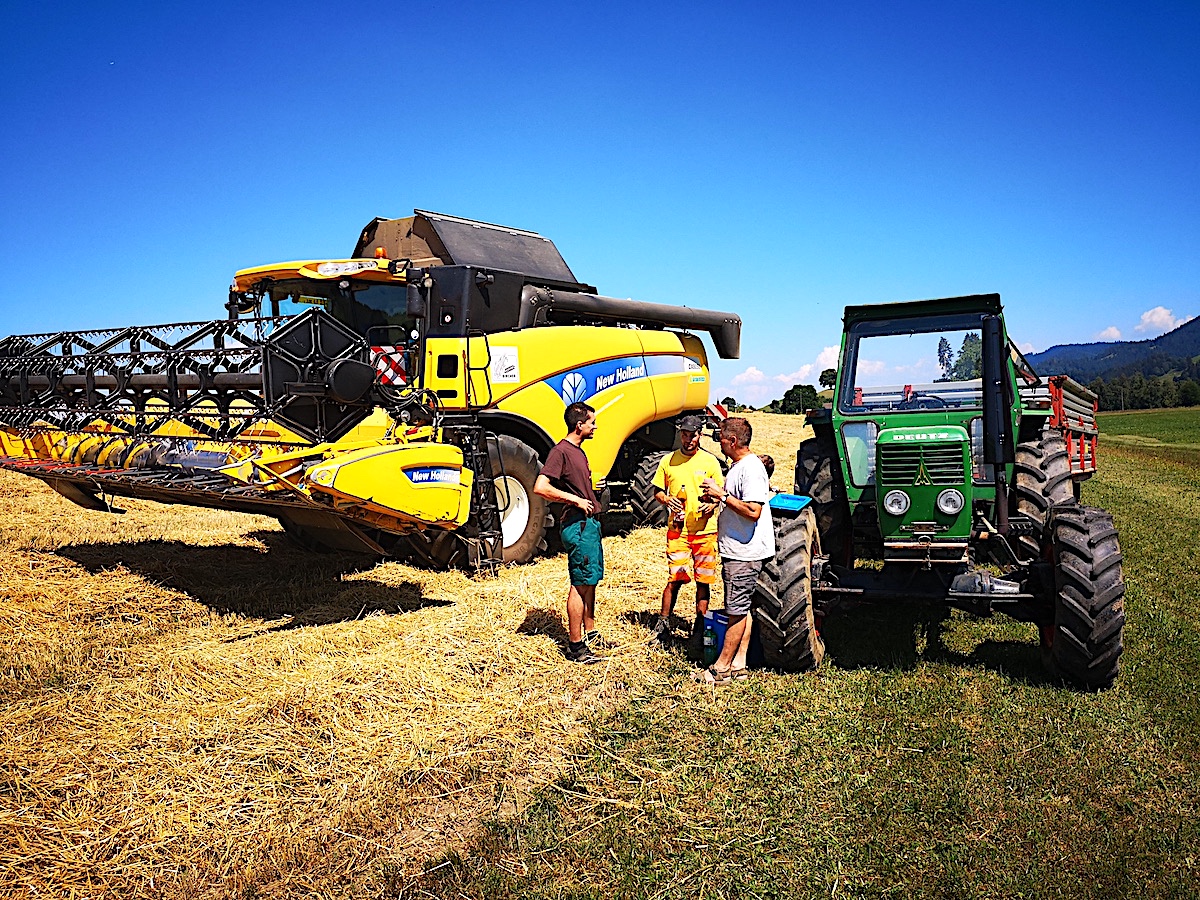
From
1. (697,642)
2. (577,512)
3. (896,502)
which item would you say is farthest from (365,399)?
(896,502)

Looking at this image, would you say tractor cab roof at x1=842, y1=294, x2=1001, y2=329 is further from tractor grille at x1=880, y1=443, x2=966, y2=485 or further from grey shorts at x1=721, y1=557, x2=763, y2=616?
grey shorts at x1=721, y1=557, x2=763, y2=616

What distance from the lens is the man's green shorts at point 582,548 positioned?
5520 millimetres

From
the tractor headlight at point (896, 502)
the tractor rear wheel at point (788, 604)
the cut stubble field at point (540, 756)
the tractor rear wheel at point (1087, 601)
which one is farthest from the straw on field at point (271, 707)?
the tractor rear wheel at point (1087, 601)

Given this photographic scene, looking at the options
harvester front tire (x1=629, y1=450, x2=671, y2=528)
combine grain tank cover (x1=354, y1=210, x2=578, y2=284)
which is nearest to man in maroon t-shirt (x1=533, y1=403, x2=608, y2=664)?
combine grain tank cover (x1=354, y1=210, x2=578, y2=284)

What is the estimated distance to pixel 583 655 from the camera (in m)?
5.64

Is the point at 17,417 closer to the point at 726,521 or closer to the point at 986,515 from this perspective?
the point at 726,521

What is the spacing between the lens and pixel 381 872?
337 cm

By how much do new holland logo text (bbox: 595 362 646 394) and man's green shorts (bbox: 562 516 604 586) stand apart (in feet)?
11.6

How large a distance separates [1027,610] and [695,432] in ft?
7.47

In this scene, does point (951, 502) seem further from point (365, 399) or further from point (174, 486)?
point (174, 486)

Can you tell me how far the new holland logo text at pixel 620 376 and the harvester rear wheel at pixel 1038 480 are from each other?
4107 mm

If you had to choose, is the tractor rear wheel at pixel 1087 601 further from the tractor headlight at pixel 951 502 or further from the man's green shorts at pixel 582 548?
the man's green shorts at pixel 582 548

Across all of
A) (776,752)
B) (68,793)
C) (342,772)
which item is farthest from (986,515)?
(68,793)

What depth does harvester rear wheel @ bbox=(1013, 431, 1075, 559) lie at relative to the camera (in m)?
5.71
